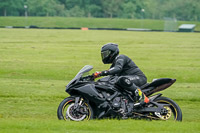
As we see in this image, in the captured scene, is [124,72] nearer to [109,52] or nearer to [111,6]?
[109,52]

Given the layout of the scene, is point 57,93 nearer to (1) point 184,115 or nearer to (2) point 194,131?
(1) point 184,115

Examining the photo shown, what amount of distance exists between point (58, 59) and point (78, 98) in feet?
61.7

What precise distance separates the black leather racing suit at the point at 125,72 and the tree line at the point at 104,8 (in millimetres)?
114544

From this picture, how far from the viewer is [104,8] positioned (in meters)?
134

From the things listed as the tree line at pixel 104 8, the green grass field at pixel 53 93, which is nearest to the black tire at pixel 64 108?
the green grass field at pixel 53 93

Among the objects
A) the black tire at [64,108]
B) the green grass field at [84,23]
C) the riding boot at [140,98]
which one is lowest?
the green grass field at [84,23]

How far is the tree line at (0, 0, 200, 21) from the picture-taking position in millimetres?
123875

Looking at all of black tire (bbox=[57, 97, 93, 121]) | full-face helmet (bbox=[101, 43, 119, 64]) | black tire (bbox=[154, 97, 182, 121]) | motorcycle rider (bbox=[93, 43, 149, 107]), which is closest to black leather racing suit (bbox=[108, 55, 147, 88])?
motorcycle rider (bbox=[93, 43, 149, 107])

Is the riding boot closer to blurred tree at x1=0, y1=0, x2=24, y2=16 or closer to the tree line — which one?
Answer: blurred tree at x1=0, y1=0, x2=24, y2=16

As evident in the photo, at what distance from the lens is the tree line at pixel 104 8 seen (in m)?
124

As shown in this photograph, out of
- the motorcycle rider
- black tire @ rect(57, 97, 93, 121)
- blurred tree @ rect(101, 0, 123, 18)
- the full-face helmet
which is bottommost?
black tire @ rect(57, 97, 93, 121)

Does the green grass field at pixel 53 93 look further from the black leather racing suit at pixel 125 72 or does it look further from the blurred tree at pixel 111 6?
the blurred tree at pixel 111 6

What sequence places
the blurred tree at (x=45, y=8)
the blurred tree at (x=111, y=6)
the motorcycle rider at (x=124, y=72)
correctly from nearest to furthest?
the motorcycle rider at (x=124, y=72) → the blurred tree at (x=45, y=8) → the blurred tree at (x=111, y=6)

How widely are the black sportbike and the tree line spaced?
114821 millimetres
